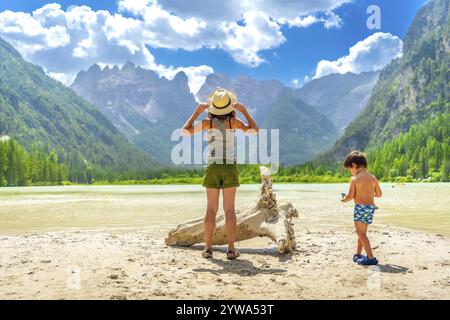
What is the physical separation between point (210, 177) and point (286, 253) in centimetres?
285

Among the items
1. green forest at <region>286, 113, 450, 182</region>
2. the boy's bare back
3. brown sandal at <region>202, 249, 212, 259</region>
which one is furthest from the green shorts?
green forest at <region>286, 113, 450, 182</region>

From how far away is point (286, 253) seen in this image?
10789 millimetres

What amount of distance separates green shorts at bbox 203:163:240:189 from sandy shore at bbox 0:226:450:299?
5.44 ft

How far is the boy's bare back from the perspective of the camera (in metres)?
9.23

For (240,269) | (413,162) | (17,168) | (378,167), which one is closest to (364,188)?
(240,269)

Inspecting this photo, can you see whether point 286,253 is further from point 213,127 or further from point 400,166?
point 400,166

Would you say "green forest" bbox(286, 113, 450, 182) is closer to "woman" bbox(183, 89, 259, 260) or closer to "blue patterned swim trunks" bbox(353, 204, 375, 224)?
"blue patterned swim trunks" bbox(353, 204, 375, 224)

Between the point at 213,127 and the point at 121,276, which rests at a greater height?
the point at 213,127

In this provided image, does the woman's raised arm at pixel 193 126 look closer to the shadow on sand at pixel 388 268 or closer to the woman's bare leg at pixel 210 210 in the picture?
the woman's bare leg at pixel 210 210

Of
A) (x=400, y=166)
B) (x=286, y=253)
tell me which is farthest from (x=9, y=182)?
(x=286, y=253)

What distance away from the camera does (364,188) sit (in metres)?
9.25

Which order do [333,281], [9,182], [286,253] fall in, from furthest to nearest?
1. [9,182]
2. [286,253]
3. [333,281]

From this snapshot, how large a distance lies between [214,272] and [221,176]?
2.06m

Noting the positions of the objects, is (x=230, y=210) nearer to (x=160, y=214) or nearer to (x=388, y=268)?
(x=388, y=268)
